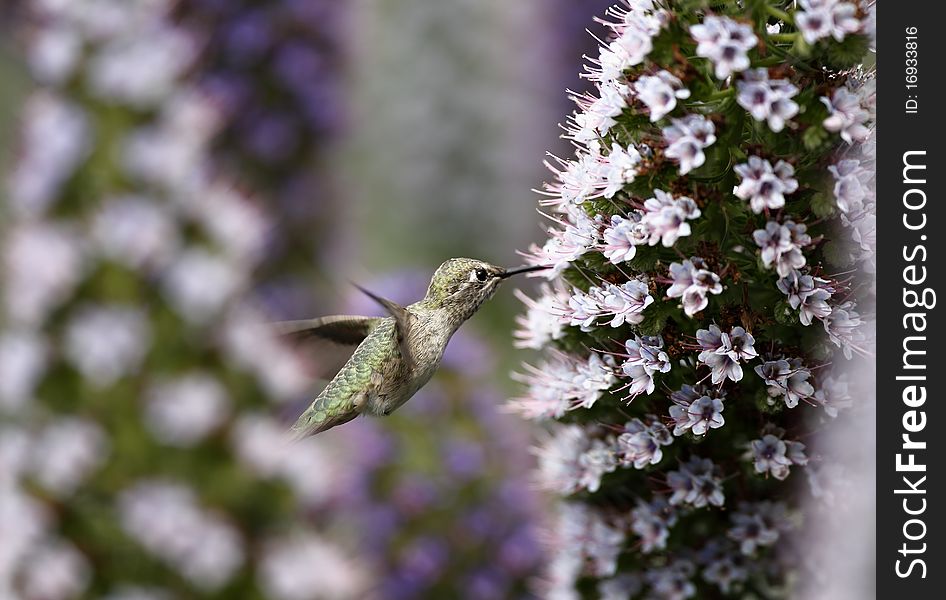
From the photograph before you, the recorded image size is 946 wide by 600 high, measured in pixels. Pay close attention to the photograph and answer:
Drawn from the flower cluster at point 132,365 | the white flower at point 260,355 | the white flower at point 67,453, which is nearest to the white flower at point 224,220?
the flower cluster at point 132,365

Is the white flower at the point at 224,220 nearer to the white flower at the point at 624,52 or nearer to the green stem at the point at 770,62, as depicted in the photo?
the white flower at the point at 624,52

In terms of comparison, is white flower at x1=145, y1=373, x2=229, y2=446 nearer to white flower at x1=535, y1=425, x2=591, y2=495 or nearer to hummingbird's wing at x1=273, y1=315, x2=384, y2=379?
hummingbird's wing at x1=273, y1=315, x2=384, y2=379

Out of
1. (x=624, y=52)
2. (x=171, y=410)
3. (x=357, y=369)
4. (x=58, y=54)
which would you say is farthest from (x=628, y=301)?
(x=58, y=54)

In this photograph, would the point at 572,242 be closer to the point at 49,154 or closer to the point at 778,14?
the point at 778,14

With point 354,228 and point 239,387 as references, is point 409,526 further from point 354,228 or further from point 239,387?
point 354,228

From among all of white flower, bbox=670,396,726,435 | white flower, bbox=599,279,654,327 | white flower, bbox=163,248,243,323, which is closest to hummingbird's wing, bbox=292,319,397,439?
white flower, bbox=599,279,654,327

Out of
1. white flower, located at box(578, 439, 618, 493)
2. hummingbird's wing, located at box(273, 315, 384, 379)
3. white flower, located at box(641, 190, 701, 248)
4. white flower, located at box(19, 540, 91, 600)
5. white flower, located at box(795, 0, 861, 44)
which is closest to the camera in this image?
white flower, located at box(795, 0, 861, 44)
